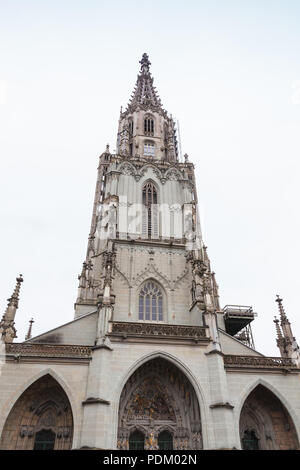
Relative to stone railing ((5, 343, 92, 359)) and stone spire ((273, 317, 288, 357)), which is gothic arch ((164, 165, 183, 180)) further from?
stone railing ((5, 343, 92, 359))

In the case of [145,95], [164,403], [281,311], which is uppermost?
[145,95]

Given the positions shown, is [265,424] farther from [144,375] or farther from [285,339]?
[144,375]

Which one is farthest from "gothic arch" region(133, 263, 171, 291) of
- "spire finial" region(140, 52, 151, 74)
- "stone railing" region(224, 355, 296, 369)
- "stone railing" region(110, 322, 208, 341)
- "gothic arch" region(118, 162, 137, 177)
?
"spire finial" region(140, 52, 151, 74)

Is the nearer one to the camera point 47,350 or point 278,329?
point 47,350

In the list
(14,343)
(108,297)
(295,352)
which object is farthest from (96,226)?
(295,352)

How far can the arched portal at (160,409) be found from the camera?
13.8 m

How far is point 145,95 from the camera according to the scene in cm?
3709

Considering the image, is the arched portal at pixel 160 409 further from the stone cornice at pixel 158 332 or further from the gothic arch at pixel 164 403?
the stone cornice at pixel 158 332

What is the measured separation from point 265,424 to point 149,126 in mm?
27676

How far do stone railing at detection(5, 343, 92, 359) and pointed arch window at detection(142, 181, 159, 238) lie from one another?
10307 mm

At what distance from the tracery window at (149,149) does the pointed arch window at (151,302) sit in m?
14.5

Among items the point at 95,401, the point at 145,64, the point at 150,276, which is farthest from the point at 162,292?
the point at 145,64

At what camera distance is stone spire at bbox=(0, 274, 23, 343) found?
14070 millimetres

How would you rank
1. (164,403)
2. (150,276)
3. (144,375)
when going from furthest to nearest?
(150,276) < (144,375) < (164,403)
